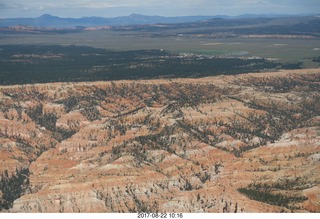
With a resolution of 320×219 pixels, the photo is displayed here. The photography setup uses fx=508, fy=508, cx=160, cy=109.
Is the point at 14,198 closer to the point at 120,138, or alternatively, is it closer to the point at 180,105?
the point at 120,138

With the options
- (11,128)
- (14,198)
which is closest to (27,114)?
(11,128)

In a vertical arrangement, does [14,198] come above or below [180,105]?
below

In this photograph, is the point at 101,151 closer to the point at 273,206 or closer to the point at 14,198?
the point at 14,198

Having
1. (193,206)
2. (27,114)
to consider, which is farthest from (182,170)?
(27,114)

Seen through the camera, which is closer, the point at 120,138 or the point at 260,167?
the point at 260,167

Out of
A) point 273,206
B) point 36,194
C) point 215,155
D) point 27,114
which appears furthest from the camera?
point 27,114

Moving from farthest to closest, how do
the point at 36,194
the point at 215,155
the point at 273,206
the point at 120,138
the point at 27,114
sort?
1. the point at 27,114
2. the point at 120,138
3. the point at 215,155
4. the point at 36,194
5. the point at 273,206
